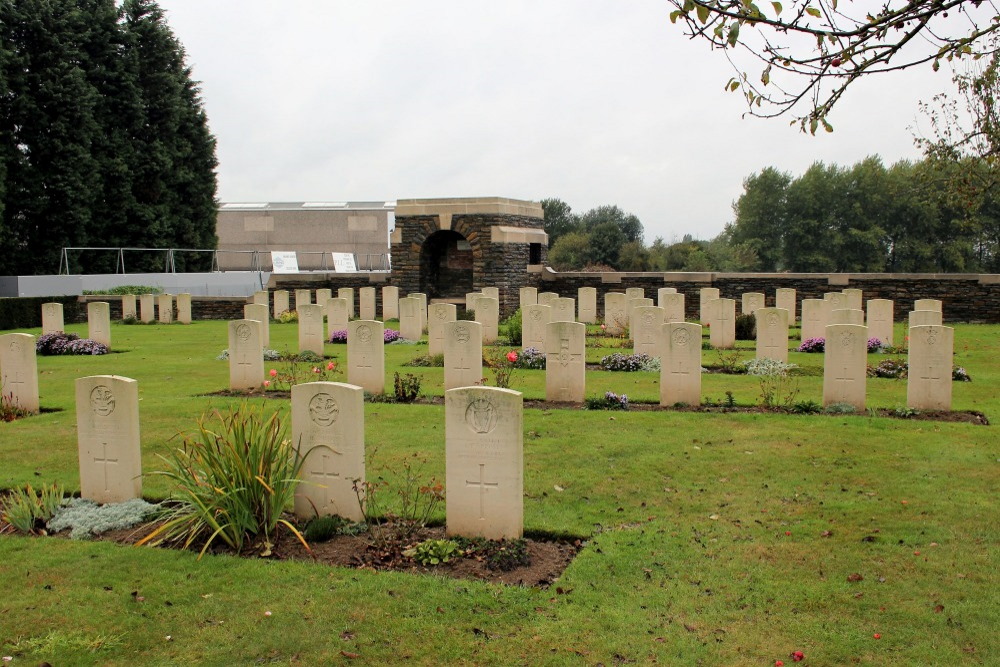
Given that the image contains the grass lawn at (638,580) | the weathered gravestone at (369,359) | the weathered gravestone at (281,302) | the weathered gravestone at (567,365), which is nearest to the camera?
the grass lawn at (638,580)

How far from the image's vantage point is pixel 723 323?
17.6m

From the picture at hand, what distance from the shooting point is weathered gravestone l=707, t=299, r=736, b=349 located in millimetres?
17562

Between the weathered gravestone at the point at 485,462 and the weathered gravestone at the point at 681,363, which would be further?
the weathered gravestone at the point at 681,363

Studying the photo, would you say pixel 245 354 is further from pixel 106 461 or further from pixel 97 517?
pixel 97 517

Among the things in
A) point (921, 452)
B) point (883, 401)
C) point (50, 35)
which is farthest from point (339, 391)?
point (50, 35)

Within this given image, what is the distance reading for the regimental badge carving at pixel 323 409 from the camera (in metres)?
6.35

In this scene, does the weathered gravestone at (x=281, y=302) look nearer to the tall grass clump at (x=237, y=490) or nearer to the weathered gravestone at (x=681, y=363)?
the weathered gravestone at (x=681, y=363)

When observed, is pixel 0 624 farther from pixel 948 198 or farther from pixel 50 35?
pixel 50 35

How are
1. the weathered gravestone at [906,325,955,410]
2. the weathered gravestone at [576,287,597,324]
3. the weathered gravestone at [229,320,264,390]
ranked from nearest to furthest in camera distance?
the weathered gravestone at [906,325,955,410]
the weathered gravestone at [229,320,264,390]
the weathered gravestone at [576,287,597,324]

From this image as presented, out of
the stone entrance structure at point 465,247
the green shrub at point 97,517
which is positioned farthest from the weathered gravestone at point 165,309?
the green shrub at point 97,517

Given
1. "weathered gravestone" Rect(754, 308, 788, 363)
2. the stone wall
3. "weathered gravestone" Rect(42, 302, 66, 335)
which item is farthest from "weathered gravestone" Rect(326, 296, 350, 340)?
the stone wall

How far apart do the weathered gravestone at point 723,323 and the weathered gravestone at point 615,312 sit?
2870 millimetres

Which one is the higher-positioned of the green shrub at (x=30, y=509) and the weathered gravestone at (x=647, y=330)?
the weathered gravestone at (x=647, y=330)

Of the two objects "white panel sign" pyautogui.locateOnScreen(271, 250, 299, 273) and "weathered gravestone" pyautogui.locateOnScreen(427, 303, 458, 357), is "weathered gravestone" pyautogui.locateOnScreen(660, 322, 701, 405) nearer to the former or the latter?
"weathered gravestone" pyautogui.locateOnScreen(427, 303, 458, 357)
